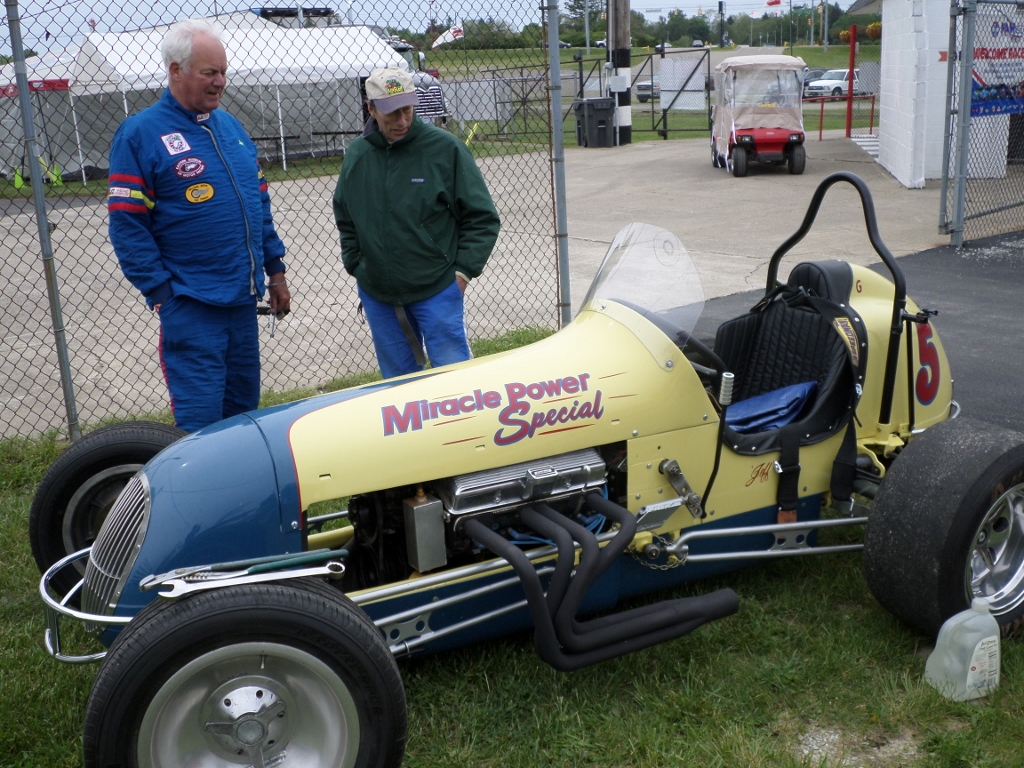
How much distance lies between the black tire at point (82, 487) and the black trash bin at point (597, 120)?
70.7 ft

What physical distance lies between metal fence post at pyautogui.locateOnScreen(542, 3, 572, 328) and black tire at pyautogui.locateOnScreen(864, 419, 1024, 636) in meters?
2.34

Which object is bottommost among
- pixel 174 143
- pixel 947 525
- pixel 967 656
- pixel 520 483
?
pixel 967 656

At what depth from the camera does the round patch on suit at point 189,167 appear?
3.94 meters

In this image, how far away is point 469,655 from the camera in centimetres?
334

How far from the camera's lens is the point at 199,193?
4012 mm

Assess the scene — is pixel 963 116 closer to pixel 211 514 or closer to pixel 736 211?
pixel 736 211

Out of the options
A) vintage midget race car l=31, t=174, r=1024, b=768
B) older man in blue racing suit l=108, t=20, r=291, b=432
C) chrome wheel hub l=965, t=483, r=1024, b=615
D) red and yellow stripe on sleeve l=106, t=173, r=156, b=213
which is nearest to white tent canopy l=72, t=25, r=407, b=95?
older man in blue racing suit l=108, t=20, r=291, b=432

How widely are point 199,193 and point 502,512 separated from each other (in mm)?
2032

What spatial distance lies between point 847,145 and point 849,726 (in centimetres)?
1976

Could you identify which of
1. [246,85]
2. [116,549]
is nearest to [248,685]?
[116,549]

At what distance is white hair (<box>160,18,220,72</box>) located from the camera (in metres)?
3.78

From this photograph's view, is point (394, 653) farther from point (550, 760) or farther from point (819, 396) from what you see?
point (819, 396)

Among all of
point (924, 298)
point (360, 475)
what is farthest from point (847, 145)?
point (360, 475)

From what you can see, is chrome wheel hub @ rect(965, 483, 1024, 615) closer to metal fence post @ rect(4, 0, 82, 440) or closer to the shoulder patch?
the shoulder patch
